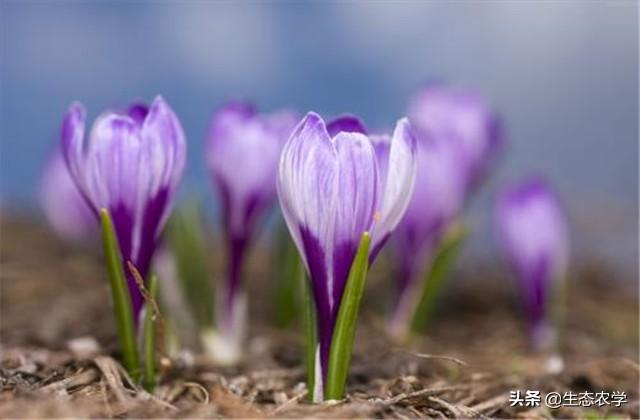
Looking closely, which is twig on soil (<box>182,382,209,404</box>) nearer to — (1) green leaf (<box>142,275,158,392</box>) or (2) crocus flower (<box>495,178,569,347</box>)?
(1) green leaf (<box>142,275,158,392</box>)

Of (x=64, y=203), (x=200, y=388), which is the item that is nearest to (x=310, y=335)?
(x=200, y=388)

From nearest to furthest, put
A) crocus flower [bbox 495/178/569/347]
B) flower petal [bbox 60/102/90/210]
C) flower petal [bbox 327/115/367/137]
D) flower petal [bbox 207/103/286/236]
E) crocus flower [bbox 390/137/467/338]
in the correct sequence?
flower petal [bbox 327/115/367/137], flower petal [bbox 60/102/90/210], flower petal [bbox 207/103/286/236], crocus flower [bbox 390/137/467/338], crocus flower [bbox 495/178/569/347]

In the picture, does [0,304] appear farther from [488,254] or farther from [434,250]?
[488,254]

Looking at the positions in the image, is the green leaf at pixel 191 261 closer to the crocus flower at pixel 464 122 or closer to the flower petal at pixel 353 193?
the crocus flower at pixel 464 122

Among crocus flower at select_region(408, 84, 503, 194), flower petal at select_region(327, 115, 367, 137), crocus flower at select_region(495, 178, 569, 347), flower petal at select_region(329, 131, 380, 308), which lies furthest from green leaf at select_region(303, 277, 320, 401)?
crocus flower at select_region(495, 178, 569, 347)

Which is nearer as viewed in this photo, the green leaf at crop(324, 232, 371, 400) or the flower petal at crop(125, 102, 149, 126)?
the green leaf at crop(324, 232, 371, 400)

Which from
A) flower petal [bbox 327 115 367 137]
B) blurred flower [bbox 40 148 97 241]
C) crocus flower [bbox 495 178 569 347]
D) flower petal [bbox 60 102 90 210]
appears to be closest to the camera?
flower petal [bbox 327 115 367 137]
